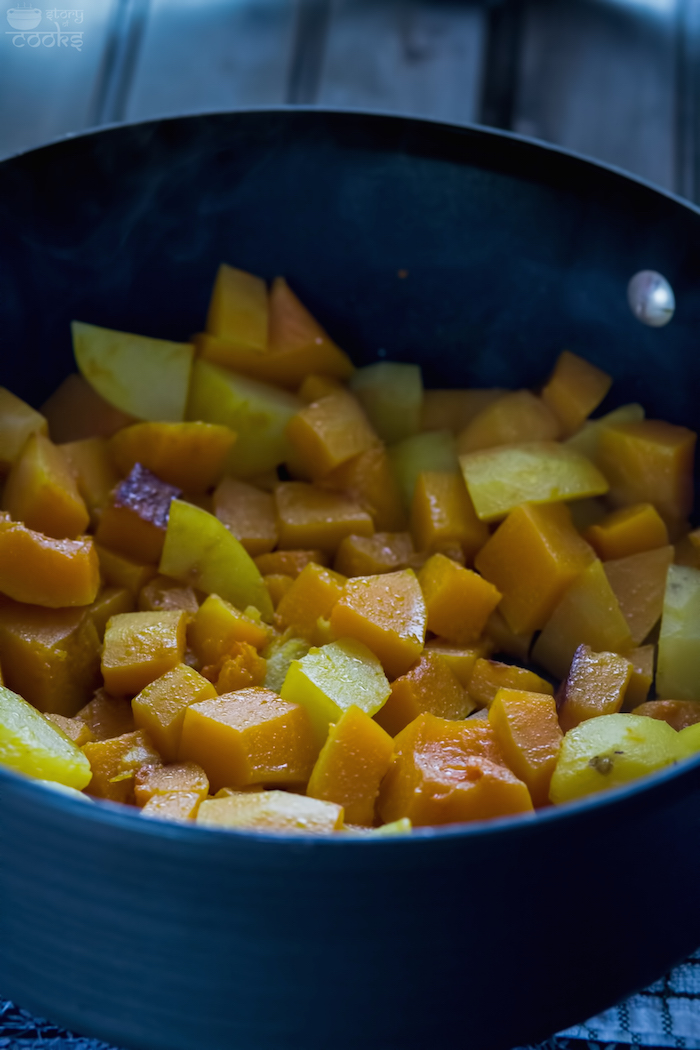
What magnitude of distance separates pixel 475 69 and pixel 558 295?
98 centimetres

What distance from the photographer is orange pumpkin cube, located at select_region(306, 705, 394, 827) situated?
44.4 inches

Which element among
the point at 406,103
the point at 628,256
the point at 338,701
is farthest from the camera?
the point at 406,103

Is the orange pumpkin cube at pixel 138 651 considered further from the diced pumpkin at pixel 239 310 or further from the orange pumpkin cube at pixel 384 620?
the diced pumpkin at pixel 239 310

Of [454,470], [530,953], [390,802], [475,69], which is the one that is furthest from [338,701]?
[475,69]

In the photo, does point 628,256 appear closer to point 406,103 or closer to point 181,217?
point 181,217

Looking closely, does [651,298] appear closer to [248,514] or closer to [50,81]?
[248,514]

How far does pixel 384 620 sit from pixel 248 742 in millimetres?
288

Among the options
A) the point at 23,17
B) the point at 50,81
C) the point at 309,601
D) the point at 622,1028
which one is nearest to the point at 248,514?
the point at 309,601

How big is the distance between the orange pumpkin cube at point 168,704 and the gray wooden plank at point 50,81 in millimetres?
1417

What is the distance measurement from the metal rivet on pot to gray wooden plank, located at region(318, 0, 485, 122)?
0.88 m

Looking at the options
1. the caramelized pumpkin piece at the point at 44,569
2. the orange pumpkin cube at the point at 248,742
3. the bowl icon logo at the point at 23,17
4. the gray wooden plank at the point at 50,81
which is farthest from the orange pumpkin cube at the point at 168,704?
the gray wooden plank at the point at 50,81

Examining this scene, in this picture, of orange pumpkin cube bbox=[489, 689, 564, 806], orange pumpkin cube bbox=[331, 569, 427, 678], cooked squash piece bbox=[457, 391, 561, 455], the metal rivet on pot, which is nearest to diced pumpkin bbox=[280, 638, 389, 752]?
orange pumpkin cube bbox=[331, 569, 427, 678]

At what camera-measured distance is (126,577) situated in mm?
1492

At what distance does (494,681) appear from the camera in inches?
55.1
